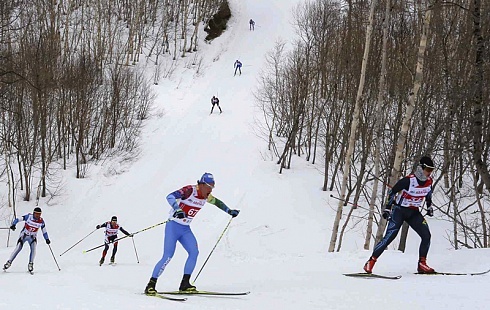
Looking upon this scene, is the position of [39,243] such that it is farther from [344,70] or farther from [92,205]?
[344,70]

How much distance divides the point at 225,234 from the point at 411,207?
1411cm

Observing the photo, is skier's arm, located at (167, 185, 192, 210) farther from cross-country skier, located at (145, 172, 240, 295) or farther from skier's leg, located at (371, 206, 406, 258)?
skier's leg, located at (371, 206, 406, 258)

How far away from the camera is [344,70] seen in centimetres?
2369

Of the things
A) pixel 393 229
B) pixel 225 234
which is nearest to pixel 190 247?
pixel 393 229

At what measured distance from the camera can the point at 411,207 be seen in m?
8.66

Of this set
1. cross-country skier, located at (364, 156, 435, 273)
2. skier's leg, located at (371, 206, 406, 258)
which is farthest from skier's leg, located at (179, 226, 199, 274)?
skier's leg, located at (371, 206, 406, 258)

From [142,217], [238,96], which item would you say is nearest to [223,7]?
[238,96]

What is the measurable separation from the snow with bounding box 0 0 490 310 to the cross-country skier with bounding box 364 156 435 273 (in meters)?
0.57

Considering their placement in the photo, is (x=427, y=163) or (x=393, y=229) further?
(x=393, y=229)

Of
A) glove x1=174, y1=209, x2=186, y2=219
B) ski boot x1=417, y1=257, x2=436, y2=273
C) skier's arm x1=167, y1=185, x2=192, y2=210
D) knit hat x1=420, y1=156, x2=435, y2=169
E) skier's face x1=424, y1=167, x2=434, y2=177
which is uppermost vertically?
knit hat x1=420, y1=156, x2=435, y2=169

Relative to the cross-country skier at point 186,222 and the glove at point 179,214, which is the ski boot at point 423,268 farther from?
the glove at point 179,214

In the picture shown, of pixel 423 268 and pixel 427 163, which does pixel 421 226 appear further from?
pixel 427 163

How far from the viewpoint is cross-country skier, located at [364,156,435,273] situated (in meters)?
8.48

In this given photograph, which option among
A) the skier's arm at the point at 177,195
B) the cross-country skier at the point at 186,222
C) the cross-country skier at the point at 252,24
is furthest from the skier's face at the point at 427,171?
the cross-country skier at the point at 252,24
